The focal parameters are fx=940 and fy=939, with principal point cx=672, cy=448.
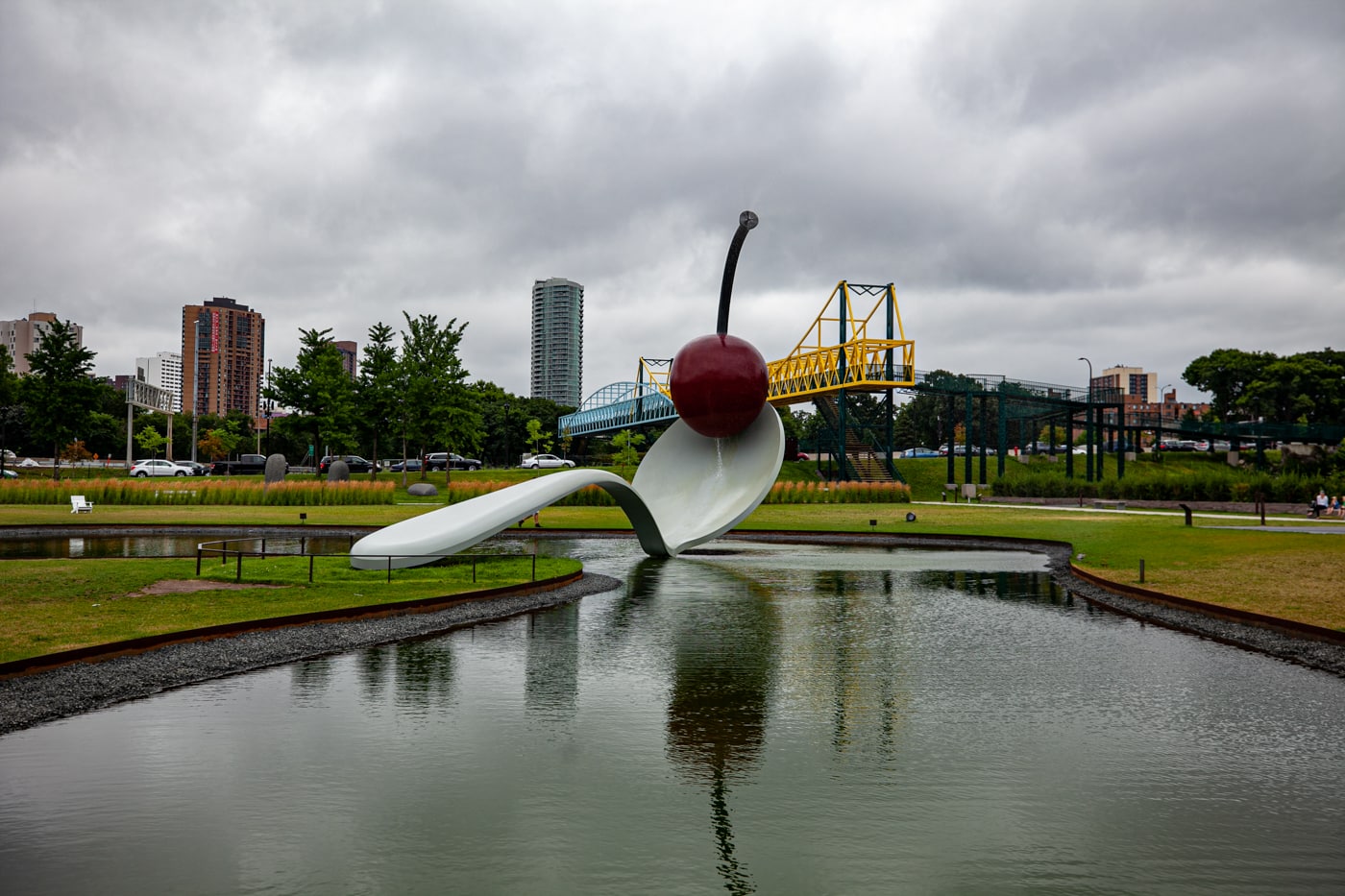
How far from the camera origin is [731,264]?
68.6ft

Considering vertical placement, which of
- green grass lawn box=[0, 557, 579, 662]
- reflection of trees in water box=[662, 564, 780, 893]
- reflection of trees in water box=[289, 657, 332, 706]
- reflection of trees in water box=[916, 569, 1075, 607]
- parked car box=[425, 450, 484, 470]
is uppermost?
parked car box=[425, 450, 484, 470]

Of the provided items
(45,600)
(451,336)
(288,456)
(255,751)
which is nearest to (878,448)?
(451,336)

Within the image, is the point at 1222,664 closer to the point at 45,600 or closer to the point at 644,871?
the point at 644,871

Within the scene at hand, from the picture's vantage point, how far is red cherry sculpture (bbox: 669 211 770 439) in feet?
66.4

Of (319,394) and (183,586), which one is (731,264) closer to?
(183,586)

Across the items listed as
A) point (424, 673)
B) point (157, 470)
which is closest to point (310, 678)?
point (424, 673)

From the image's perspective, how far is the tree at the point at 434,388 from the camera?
150ft

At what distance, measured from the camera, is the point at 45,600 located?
12.2 m

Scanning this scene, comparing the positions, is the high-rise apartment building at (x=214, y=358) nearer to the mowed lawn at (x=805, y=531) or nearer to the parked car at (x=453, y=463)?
the parked car at (x=453, y=463)

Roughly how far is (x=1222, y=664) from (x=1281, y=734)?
2.76 m

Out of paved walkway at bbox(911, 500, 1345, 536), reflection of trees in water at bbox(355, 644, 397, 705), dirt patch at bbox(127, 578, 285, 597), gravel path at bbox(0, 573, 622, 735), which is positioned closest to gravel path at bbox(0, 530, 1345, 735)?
gravel path at bbox(0, 573, 622, 735)

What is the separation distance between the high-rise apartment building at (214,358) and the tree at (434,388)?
144157 millimetres

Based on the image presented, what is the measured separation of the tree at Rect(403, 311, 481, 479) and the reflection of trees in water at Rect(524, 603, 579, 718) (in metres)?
34.0

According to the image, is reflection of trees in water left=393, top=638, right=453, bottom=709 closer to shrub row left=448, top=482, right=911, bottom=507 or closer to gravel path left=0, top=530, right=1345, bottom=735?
gravel path left=0, top=530, right=1345, bottom=735
